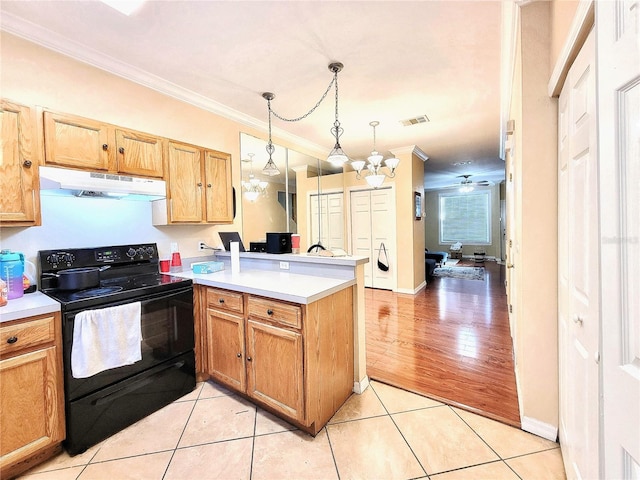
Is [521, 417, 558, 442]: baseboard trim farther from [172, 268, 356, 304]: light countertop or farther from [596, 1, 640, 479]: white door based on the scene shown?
[172, 268, 356, 304]: light countertop

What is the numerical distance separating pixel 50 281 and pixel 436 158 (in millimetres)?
6216

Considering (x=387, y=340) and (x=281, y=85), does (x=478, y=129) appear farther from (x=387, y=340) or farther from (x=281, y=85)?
(x=387, y=340)

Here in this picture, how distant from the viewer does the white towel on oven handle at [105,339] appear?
1597 mm

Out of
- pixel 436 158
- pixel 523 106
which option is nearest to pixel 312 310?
pixel 523 106

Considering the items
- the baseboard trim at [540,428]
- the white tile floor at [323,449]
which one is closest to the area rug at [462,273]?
the baseboard trim at [540,428]

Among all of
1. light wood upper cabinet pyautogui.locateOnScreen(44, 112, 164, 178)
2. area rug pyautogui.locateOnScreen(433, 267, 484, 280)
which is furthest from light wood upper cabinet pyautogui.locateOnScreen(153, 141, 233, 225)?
area rug pyautogui.locateOnScreen(433, 267, 484, 280)

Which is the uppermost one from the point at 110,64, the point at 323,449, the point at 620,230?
the point at 110,64

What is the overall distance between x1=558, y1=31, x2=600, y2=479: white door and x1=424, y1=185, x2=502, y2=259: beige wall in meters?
9.47

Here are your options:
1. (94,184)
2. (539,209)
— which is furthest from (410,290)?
(94,184)

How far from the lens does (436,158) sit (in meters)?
5.87

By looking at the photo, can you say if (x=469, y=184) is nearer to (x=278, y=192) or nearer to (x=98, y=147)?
(x=278, y=192)

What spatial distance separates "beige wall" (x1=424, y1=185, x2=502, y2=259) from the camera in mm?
9605

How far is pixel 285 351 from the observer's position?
1.72 metres

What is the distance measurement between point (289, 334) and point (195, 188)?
66.7 inches
